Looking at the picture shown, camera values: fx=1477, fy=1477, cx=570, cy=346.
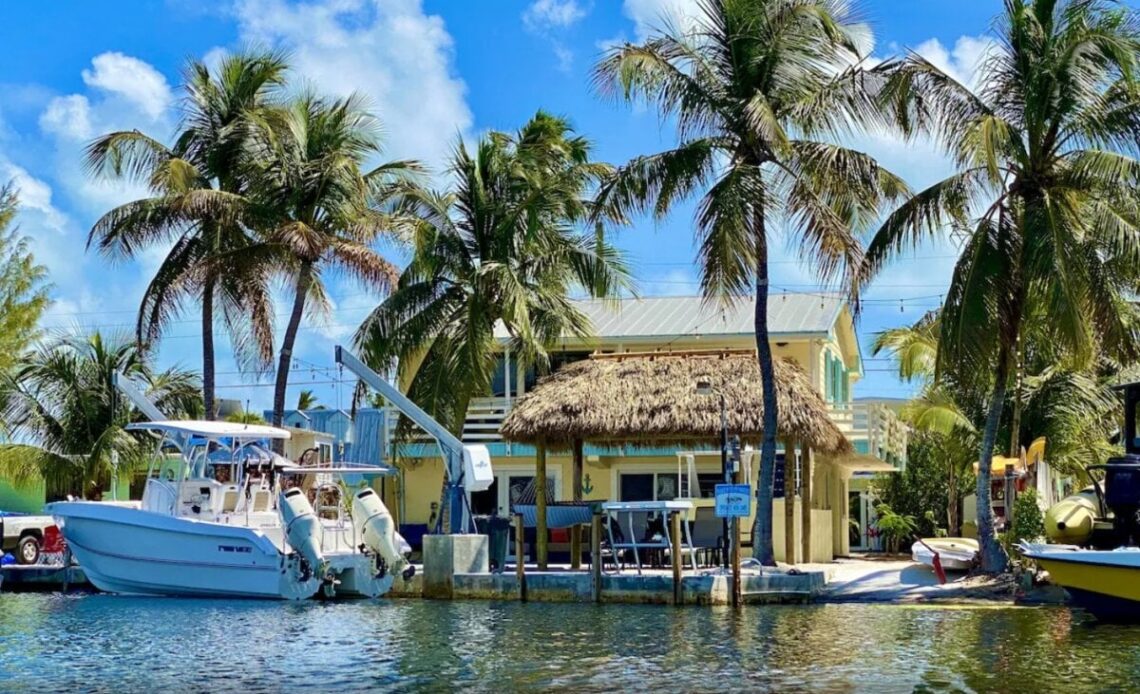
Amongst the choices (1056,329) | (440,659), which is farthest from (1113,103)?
(440,659)

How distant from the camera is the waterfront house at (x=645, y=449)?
32.9 m

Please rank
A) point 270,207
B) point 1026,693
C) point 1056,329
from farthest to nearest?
point 270,207
point 1056,329
point 1026,693

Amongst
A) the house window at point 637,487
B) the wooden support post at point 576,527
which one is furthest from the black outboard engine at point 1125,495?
the house window at point 637,487

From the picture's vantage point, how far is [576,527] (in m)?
27.1

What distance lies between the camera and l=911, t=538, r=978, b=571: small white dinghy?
2544 cm

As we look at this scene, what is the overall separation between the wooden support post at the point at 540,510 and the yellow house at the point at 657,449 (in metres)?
3.12

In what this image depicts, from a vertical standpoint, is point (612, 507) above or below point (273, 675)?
above

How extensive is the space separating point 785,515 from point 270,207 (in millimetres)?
12321

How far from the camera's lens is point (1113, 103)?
76.0 feet

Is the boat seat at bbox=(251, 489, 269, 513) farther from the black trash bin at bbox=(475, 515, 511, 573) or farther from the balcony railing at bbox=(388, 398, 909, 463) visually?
the balcony railing at bbox=(388, 398, 909, 463)

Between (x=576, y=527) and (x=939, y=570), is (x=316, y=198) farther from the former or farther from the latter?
(x=939, y=570)

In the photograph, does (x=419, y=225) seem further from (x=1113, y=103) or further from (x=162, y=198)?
(x=1113, y=103)

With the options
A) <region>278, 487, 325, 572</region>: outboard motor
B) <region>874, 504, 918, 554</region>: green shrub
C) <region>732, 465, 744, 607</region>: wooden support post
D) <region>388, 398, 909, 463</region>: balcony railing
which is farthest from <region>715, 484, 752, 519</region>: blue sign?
<region>874, 504, 918, 554</region>: green shrub

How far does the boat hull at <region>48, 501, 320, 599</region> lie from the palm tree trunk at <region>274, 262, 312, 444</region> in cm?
481
